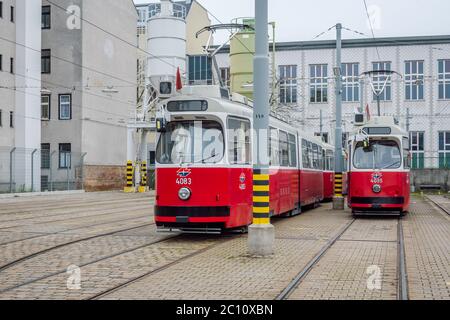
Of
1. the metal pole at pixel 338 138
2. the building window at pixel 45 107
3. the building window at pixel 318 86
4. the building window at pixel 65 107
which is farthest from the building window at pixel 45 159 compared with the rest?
the building window at pixel 318 86

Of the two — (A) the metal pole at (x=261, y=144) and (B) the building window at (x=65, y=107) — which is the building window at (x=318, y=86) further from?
(A) the metal pole at (x=261, y=144)

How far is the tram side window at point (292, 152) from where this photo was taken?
2056 cm

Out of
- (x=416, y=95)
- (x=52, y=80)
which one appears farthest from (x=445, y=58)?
(x=52, y=80)

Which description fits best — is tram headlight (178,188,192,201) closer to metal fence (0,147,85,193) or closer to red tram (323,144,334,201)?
red tram (323,144,334,201)

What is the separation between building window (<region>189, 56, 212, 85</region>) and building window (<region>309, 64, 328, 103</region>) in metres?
9.47

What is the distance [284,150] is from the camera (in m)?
19.5

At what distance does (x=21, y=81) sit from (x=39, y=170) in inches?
237

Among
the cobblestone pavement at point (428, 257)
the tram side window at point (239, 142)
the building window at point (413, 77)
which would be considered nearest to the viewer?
the cobblestone pavement at point (428, 257)

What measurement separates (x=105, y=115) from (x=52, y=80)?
16.0 ft

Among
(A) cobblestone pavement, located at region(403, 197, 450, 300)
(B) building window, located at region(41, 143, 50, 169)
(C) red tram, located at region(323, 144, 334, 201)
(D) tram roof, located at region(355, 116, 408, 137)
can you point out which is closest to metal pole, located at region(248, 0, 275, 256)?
(A) cobblestone pavement, located at region(403, 197, 450, 300)

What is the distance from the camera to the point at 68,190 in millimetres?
43219

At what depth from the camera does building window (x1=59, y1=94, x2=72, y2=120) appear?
1860 inches

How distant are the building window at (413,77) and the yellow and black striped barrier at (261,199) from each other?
44422mm

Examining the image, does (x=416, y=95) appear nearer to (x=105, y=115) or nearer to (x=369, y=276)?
(x=105, y=115)
